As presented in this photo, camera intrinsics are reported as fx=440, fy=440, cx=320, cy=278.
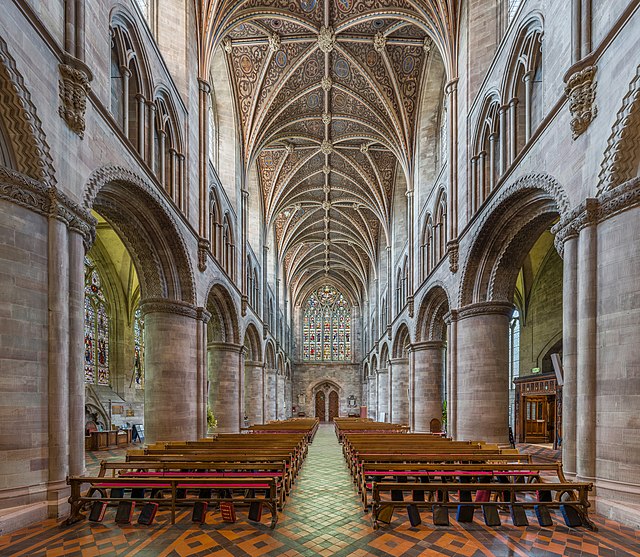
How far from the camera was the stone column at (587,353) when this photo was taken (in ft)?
21.9

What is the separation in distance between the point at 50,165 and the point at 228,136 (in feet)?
47.8

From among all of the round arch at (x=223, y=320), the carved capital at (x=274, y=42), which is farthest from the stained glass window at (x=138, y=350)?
the carved capital at (x=274, y=42)

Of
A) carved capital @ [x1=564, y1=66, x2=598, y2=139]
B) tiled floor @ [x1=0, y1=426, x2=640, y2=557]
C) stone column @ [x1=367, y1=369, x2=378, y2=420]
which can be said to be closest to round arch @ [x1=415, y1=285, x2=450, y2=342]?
carved capital @ [x1=564, y1=66, x2=598, y2=139]

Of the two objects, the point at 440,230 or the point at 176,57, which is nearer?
the point at 176,57

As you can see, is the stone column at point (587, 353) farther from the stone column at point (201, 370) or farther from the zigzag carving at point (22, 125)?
the stone column at point (201, 370)

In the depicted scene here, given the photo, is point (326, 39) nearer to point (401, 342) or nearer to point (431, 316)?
point (431, 316)

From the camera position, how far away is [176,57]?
13.9m

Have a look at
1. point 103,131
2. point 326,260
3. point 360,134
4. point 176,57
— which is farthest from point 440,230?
point 326,260

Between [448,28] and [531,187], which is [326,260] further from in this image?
[531,187]

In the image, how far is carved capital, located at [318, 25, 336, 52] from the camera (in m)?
18.2

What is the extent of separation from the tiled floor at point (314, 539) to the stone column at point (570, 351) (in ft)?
4.28

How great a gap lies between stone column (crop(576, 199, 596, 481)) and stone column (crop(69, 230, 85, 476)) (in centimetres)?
782

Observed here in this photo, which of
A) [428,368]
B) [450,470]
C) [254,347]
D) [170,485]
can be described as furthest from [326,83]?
[170,485]

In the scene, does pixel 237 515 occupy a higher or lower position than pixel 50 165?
lower
